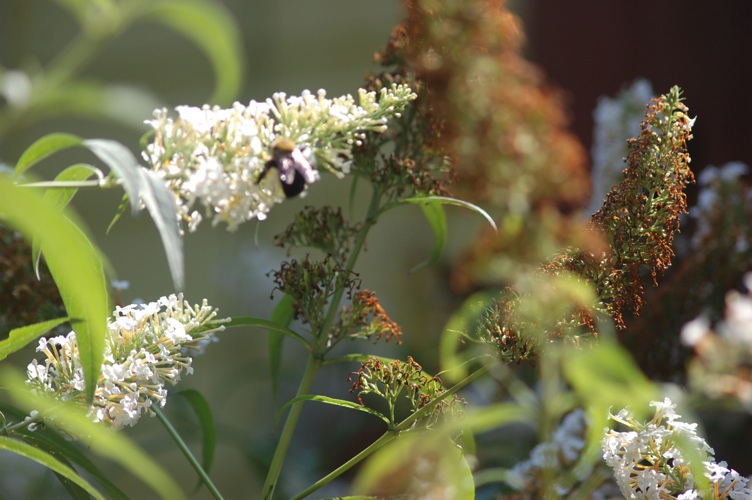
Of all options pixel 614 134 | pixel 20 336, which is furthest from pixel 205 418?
pixel 614 134

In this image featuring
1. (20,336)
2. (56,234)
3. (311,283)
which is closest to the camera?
(56,234)

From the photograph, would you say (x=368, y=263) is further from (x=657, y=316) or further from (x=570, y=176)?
(x=570, y=176)

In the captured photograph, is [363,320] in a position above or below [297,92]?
below

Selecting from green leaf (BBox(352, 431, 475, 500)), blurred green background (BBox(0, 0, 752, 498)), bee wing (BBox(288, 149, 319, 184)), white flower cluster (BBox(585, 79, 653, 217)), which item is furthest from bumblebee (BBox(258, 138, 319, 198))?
blurred green background (BBox(0, 0, 752, 498))

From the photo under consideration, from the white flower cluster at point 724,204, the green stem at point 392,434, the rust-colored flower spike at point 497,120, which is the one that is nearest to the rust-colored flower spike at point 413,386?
the green stem at point 392,434

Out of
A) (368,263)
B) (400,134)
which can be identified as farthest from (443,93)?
(368,263)

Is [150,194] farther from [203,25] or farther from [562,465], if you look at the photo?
[562,465]

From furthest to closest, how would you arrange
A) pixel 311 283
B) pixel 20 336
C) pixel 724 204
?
1. pixel 724 204
2. pixel 311 283
3. pixel 20 336

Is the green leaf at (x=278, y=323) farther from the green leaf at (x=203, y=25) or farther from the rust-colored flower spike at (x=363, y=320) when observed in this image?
the green leaf at (x=203, y=25)
